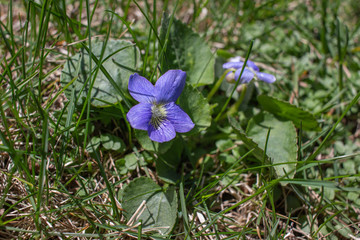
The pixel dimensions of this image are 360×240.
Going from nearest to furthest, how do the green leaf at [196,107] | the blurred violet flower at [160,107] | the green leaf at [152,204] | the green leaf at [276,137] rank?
the blurred violet flower at [160,107]
the green leaf at [152,204]
the green leaf at [196,107]
the green leaf at [276,137]

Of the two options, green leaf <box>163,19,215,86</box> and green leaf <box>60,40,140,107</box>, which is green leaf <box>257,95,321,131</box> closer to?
green leaf <box>163,19,215,86</box>

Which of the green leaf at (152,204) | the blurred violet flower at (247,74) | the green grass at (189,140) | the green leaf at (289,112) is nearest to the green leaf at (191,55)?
the green grass at (189,140)

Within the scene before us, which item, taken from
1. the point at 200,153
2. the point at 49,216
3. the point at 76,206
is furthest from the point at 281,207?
the point at 49,216

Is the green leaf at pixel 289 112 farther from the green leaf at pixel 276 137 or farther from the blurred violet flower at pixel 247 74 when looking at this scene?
the blurred violet flower at pixel 247 74

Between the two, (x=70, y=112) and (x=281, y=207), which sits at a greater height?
(x=70, y=112)

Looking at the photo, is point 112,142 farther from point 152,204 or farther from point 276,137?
point 276,137

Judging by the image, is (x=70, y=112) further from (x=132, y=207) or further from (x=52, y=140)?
(x=132, y=207)

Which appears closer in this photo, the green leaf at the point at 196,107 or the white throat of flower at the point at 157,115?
the white throat of flower at the point at 157,115

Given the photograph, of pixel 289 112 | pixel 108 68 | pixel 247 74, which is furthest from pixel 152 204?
pixel 289 112
